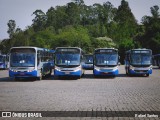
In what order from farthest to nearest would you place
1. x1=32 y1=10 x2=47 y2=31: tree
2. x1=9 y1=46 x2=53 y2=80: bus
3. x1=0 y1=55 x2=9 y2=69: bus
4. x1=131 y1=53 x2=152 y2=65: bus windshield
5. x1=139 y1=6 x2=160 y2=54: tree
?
1. x1=32 y1=10 x2=47 y2=31: tree
2. x1=139 y1=6 x2=160 y2=54: tree
3. x1=0 y1=55 x2=9 y2=69: bus
4. x1=131 y1=53 x2=152 y2=65: bus windshield
5. x1=9 y1=46 x2=53 y2=80: bus

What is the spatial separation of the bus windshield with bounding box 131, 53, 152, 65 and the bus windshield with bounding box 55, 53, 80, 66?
6229mm

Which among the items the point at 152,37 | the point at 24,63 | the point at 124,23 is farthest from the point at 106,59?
the point at 124,23

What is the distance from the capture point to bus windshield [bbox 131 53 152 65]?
100ft

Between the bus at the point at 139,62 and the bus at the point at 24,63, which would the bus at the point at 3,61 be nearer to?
the bus at the point at 139,62

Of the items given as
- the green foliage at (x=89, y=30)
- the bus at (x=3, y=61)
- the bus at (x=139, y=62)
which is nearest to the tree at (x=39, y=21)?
the green foliage at (x=89, y=30)

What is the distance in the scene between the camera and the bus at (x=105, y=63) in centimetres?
2825

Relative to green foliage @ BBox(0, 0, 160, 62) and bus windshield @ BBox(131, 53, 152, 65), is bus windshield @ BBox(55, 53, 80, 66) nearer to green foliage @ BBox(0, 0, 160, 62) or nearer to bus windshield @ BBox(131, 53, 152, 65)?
bus windshield @ BBox(131, 53, 152, 65)

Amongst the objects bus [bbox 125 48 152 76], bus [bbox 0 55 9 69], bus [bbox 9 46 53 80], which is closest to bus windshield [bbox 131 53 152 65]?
bus [bbox 125 48 152 76]

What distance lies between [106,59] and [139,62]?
11.8 feet

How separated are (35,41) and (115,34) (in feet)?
115

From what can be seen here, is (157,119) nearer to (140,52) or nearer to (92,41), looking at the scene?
(140,52)

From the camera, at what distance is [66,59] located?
27016 millimetres

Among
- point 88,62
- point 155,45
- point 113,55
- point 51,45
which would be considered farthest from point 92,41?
point 113,55

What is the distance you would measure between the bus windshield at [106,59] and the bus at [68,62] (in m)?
2.10
